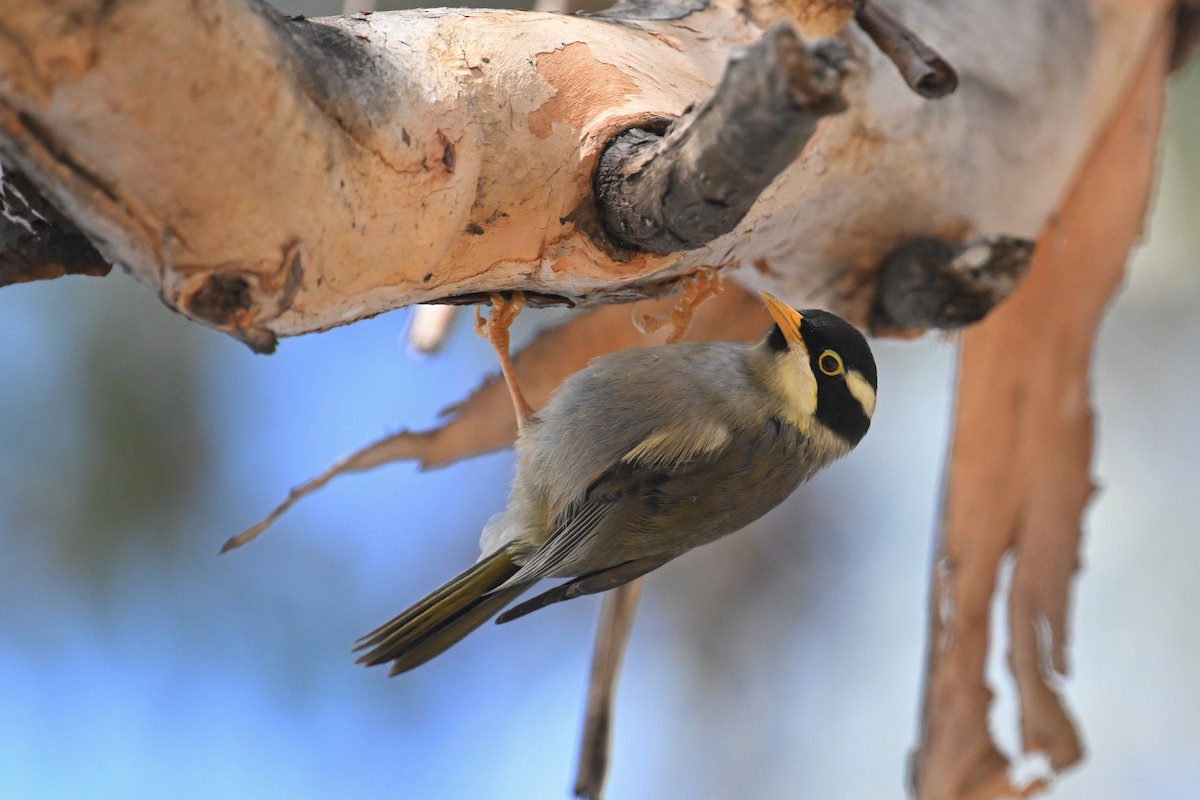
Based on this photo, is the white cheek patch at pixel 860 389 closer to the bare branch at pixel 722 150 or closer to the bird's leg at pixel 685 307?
the bird's leg at pixel 685 307

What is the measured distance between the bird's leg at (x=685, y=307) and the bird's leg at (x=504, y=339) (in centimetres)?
31

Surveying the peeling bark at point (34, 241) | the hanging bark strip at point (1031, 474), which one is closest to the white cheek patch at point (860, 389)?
the hanging bark strip at point (1031, 474)

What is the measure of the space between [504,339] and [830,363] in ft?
2.27

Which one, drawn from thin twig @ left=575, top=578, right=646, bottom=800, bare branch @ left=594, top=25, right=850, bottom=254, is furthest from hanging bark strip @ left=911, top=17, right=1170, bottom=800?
bare branch @ left=594, top=25, right=850, bottom=254

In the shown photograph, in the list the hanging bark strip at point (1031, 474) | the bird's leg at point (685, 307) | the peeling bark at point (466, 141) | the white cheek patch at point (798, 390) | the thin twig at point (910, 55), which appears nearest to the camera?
the peeling bark at point (466, 141)

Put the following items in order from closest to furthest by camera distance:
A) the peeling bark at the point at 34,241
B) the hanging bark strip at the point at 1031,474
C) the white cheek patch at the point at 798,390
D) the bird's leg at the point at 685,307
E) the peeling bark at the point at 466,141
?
the peeling bark at the point at 466,141 → the peeling bark at the point at 34,241 → the bird's leg at the point at 685,307 → the white cheek patch at the point at 798,390 → the hanging bark strip at the point at 1031,474

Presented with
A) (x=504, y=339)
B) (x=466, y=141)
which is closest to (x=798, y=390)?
(x=504, y=339)

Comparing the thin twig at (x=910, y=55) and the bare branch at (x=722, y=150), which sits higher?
the bare branch at (x=722, y=150)

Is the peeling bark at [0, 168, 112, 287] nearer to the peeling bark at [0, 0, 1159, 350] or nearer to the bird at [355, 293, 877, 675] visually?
the peeling bark at [0, 0, 1159, 350]

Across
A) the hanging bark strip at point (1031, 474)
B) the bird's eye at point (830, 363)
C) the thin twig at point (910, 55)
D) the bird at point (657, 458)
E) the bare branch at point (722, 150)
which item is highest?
the bare branch at point (722, 150)

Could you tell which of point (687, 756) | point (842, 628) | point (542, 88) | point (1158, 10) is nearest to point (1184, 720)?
point (842, 628)

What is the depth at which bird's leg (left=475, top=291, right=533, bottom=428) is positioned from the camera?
2148mm

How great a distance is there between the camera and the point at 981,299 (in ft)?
7.02

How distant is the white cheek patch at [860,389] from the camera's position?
85.1 inches
